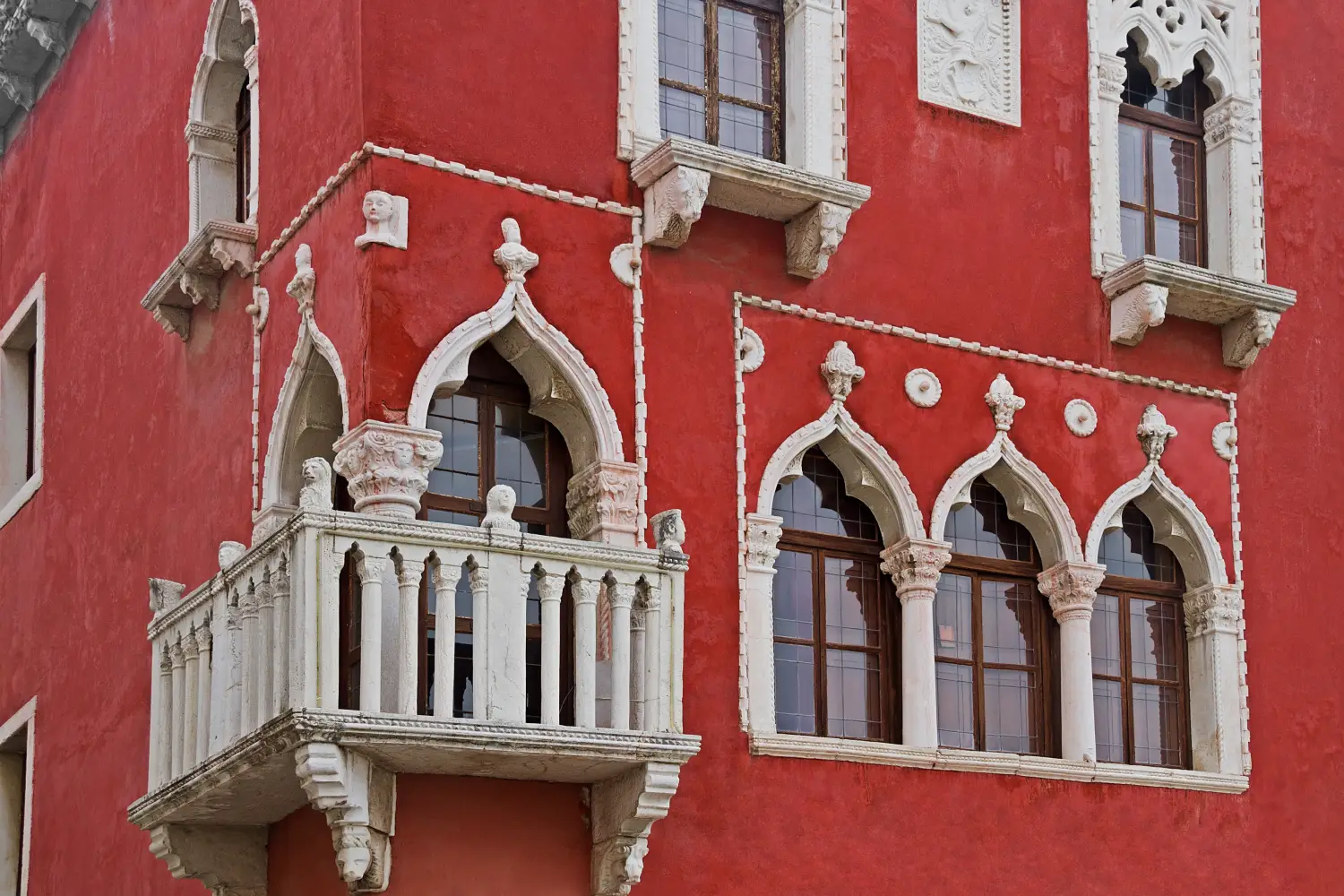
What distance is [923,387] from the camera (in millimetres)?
13859

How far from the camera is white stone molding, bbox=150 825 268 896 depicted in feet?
41.5

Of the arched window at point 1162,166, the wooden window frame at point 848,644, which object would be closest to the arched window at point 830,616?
the wooden window frame at point 848,644

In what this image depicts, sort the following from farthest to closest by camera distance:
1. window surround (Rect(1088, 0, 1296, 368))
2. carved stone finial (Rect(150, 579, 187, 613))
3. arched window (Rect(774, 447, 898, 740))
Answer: window surround (Rect(1088, 0, 1296, 368))
arched window (Rect(774, 447, 898, 740))
carved stone finial (Rect(150, 579, 187, 613))

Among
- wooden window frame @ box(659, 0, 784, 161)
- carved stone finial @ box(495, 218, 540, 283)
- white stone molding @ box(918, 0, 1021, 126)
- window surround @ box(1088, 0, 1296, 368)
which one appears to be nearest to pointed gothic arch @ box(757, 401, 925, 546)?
wooden window frame @ box(659, 0, 784, 161)

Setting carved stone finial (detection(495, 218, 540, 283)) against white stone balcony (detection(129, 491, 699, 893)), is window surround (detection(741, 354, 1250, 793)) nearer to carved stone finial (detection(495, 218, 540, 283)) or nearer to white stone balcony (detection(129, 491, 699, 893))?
white stone balcony (detection(129, 491, 699, 893))

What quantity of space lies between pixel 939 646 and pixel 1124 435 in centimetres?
187

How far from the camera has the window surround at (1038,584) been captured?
514 inches

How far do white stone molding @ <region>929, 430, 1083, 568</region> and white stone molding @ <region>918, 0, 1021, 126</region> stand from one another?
207 centimetres

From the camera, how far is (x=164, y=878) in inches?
544

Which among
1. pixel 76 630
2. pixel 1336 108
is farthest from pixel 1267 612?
pixel 76 630

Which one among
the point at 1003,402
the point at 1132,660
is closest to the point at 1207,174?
the point at 1003,402

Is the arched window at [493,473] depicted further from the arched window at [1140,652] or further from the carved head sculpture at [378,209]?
the arched window at [1140,652]

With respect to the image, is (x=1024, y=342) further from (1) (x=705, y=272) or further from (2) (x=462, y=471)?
(2) (x=462, y=471)

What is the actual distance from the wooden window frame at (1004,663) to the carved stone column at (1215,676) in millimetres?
1023
